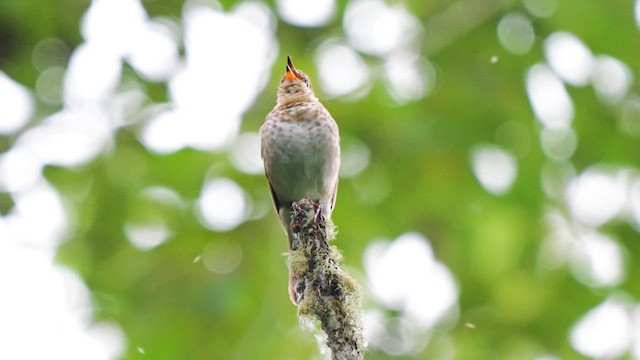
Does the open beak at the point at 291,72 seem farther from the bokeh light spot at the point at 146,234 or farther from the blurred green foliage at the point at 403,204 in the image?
the bokeh light spot at the point at 146,234

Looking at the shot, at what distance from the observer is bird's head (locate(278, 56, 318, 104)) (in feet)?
18.1

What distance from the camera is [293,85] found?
5.59 m

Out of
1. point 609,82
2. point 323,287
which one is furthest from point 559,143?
point 323,287

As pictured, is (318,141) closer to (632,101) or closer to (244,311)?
(244,311)

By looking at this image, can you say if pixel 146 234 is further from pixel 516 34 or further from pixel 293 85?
pixel 516 34

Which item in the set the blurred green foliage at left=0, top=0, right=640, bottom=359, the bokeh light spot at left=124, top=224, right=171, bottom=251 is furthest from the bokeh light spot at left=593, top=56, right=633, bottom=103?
the bokeh light spot at left=124, top=224, right=171, bottom=251

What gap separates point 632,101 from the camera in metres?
5.96

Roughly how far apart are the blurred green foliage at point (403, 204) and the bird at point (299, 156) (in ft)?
1.13

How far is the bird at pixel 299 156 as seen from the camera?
504 centimetres

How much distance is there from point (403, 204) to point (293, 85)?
2.79 feet

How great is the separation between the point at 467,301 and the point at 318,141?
4.68 ft

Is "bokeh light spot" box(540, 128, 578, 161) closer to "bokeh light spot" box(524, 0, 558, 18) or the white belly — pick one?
"bokeh light spot" box(524, 0, 558, 18)

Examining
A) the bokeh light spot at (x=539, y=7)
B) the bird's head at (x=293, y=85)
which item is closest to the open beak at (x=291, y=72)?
the bird's head at (x=293, y=85)

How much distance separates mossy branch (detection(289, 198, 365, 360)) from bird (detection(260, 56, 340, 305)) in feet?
3.71
